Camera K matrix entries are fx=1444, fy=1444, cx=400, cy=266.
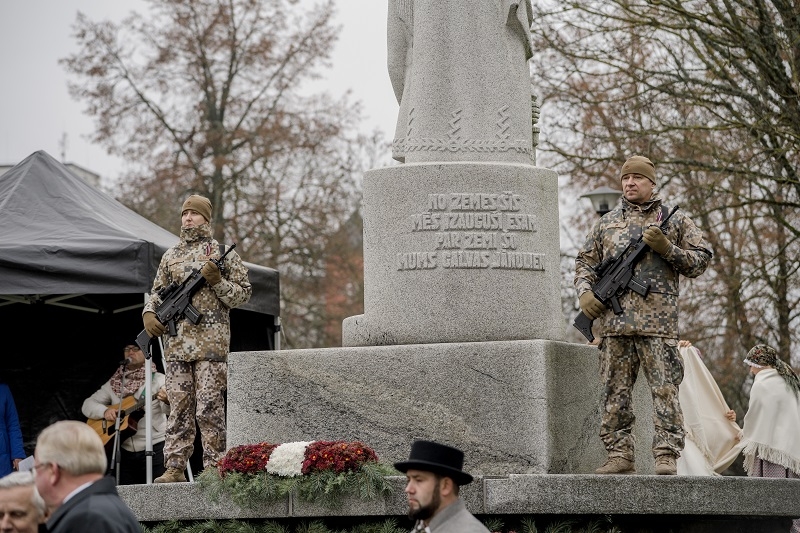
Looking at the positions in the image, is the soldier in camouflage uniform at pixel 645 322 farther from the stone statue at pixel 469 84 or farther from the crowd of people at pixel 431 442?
the stone statue at pixel 469 84

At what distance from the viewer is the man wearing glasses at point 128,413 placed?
13.7 meters

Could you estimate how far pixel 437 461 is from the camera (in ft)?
A: 19.9

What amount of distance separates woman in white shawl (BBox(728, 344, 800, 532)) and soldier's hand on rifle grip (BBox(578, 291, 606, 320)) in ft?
14.6

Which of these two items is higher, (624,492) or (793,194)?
(793,194)

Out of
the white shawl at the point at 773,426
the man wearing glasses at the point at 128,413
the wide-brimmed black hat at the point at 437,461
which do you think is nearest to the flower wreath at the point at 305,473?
the wide-brimmed black hat at the point at 437,461

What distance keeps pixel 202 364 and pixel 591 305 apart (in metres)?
2.91

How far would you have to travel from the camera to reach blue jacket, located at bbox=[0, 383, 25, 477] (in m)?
12.7

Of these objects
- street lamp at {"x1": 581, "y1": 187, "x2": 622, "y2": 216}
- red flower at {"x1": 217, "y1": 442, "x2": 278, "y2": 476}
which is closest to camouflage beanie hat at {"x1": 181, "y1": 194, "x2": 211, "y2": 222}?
red flower at {"x1": 217, "y1": 442, "x2": 278, "y2": 476}

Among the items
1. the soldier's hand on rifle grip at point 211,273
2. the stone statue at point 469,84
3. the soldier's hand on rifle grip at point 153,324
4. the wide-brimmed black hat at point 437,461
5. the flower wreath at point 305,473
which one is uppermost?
the stone statue at point 469,84

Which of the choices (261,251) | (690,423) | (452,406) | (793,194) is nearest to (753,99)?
(793,194)

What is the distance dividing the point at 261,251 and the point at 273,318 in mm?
14471

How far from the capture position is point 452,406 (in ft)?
30.0

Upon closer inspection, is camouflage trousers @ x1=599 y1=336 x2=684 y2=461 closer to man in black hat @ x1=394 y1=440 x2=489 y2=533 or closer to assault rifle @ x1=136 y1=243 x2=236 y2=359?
assault rifle @ x1=136 y1=243 x2=236 y2=359

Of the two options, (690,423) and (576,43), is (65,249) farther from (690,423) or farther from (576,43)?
(576,43)
